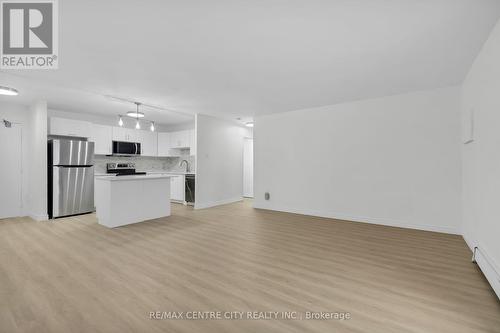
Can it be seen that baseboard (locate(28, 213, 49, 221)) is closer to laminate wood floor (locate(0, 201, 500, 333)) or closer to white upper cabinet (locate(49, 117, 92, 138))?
laminate wood floor (locate(0, 201, 500, 333))

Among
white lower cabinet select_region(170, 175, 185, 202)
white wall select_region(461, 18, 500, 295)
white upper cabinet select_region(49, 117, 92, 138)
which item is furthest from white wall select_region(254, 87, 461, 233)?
white upper cabinet select_region(49, 117, 92, 138)

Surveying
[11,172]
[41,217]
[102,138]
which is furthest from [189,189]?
[11,172]

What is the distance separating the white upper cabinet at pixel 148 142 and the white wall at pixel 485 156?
294 inches

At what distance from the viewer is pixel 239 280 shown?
2.29 meters

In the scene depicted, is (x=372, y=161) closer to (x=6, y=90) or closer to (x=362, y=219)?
(x=362, y=219)

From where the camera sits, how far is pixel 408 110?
422 centimetres

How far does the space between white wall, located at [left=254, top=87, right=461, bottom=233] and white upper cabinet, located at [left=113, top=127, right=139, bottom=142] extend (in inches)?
153

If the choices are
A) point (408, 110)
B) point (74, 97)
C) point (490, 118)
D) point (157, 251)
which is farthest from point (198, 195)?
point (490, 118)

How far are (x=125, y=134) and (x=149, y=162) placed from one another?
1.42 m

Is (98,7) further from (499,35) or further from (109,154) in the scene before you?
(109,154)

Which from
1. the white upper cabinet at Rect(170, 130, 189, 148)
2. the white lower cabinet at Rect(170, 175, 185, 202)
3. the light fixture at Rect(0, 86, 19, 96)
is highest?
the light fixture at Rect(0, 86, 19, 96)

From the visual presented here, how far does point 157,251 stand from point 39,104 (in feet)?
14.4

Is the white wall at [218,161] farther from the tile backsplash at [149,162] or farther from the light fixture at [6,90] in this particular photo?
the light fixture at [6,90]

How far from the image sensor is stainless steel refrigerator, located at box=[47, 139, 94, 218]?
4895 millimetres
